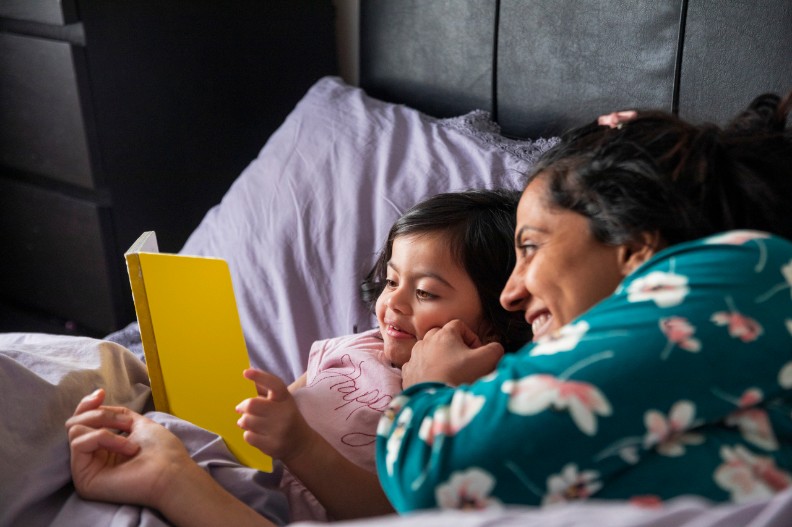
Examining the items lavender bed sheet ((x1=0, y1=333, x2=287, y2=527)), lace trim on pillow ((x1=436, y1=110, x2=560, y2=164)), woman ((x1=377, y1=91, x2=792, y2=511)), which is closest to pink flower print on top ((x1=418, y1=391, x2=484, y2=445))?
woman ((x1=377, y1=91, x2=792, y2=511))

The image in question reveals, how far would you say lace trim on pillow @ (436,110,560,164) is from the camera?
4.89 feet

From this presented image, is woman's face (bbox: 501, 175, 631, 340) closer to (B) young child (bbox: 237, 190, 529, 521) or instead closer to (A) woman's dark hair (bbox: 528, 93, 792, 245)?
(A) woman's dark hair (bbox: 528, 93, 792, 245)

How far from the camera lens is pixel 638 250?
0.86m

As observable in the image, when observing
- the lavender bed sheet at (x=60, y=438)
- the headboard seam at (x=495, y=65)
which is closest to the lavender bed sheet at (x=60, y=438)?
the lavender bed sheet at (x=60, y=438)

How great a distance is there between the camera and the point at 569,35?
1533mm

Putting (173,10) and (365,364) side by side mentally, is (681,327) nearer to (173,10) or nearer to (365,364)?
(365,364)

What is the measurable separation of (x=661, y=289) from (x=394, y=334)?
510mm

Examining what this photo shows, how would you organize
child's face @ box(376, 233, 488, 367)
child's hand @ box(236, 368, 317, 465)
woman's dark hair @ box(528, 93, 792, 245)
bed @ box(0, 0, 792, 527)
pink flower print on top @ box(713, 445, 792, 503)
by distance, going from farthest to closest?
bed @ box(0, 0, 792, 527), child's face @ box(376, 233, 488, 367), child's hand @ box(236, 368, 317, 465), woman's dark hair @ box(528, 93, 792, 245), pink flower print on top @ box(713, 445, 792, 503)

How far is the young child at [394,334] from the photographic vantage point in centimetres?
105

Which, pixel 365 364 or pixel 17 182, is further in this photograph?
pixel 17 182

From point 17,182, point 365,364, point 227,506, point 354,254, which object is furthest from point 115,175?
point 227,506

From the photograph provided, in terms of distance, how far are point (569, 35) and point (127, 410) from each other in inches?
36.9

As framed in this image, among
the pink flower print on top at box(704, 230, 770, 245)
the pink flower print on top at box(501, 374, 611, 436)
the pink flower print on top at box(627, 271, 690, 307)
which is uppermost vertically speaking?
the pink flower print on top at box(704, 230, 770, 245)

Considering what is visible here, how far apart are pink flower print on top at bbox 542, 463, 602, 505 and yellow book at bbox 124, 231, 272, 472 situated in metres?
0.47
